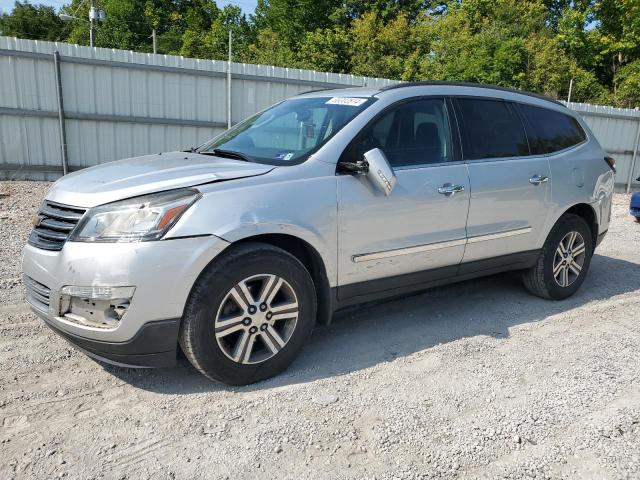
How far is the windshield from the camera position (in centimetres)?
356

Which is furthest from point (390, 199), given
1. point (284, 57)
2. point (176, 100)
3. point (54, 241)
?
point (284, 57)

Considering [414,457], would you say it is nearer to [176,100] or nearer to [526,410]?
[526,410]

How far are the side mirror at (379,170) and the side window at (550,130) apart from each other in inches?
72.6

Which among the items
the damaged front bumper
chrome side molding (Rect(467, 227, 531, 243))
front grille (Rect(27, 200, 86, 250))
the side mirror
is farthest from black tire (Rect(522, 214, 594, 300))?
front grille (Rect(27, 200, 86, 250))

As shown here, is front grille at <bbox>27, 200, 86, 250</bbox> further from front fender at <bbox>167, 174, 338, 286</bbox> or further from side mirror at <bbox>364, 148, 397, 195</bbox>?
side mirror at <bbox>364, 148, 397, 195</bbox>

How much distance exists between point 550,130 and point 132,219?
3767 mm

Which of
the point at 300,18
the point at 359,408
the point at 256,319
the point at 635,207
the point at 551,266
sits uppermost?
the point at 300,18

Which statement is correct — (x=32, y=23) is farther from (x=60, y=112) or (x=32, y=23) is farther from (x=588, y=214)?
(x=588, y=214)

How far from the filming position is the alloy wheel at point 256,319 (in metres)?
3.05

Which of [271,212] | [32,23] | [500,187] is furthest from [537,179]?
[32,23]

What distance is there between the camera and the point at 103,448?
8.55 feet

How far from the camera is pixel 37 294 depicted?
10.1 feet

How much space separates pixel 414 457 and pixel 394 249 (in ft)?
4.75

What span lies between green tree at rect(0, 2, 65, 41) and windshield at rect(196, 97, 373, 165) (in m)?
54.4
